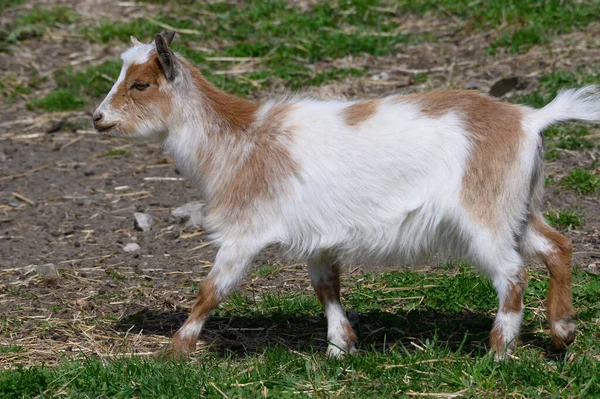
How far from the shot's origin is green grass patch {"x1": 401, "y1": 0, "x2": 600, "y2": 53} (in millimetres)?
10320

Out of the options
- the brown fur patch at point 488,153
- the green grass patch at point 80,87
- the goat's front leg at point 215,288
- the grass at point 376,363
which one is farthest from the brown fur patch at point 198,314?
the green grass patch at point 80,87

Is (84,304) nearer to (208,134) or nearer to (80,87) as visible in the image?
(208,134)

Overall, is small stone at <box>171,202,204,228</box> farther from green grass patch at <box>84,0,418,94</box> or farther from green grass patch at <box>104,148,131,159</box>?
green grass patch at <box>84,0,418,94</box>

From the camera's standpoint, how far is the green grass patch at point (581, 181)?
7.73m

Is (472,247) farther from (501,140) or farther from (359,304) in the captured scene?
(359,304)

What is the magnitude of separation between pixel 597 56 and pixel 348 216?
5283 millimetres

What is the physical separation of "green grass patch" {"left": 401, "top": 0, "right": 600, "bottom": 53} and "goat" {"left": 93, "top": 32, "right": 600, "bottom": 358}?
16.8 ft

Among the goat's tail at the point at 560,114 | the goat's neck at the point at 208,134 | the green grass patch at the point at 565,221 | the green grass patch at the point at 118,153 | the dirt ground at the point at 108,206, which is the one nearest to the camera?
the goat's tail at the point at 560,114

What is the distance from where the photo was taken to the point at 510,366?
16.3 feet

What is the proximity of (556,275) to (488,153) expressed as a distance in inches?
32.6

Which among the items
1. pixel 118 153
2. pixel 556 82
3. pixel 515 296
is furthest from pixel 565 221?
pixel 118 153

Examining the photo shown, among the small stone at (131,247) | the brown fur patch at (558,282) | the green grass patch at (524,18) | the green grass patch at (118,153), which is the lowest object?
the green grass patch at (118,153)

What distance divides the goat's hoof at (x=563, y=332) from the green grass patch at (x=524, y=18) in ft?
17.7

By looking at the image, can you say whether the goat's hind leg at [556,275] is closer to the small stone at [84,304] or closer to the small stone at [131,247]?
the small stone at [84,304]
